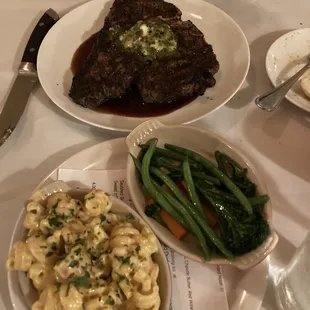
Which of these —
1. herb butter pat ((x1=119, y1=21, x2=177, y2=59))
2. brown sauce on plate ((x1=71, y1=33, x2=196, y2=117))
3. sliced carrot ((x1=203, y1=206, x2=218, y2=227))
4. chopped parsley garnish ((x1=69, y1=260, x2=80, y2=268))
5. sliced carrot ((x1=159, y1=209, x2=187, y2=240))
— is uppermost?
herb butter pat ((x1=119, y1=21, x2=177, y2=59))

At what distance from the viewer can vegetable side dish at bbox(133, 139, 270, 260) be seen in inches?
42.2

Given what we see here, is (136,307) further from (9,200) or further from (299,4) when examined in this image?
(299,4)

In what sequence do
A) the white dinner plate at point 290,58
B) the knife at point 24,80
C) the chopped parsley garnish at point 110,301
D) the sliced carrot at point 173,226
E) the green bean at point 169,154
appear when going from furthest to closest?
the white dinner plate at point 290,58 → the knife at point 24,80 → the green bean at point 169,154 → the sliced carrot at point 173,226 → the chopped parsley garnish at point 110,301

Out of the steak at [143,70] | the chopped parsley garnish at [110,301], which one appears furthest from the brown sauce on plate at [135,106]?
the chopped parsley garnish at [110,301]

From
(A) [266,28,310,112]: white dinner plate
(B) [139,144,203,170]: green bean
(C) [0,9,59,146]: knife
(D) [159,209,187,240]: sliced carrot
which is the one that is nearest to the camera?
(D) [159,209,187,240]: sliced carrot

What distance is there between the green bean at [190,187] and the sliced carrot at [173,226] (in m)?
0.07

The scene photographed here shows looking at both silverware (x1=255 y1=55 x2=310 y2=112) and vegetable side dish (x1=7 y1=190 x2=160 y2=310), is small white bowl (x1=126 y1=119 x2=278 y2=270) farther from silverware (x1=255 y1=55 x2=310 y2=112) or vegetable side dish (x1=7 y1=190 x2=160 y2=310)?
silverware (x1=255 y1=55 x2=310 y2=112)

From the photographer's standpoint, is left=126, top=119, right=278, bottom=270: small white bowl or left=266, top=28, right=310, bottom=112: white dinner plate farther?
left=266, top=28, right=310, bottom=112: white dinner plate

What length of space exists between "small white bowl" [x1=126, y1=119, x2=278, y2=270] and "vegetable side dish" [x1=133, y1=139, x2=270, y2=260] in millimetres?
17

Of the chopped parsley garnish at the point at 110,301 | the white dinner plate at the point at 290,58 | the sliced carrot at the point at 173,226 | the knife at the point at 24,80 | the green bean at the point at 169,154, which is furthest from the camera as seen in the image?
the white dinner plate at the point at 290,58

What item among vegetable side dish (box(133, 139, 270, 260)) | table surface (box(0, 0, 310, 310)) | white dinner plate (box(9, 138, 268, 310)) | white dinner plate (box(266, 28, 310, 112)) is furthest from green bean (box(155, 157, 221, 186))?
white dinner plate (box(266, 28, 310, 112))

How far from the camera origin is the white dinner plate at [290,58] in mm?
1497

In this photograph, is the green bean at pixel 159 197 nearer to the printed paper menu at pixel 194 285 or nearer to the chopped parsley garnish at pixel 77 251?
the printed paper menu at pixel 194 285


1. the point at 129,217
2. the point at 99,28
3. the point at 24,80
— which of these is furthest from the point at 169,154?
the point at 99,28
